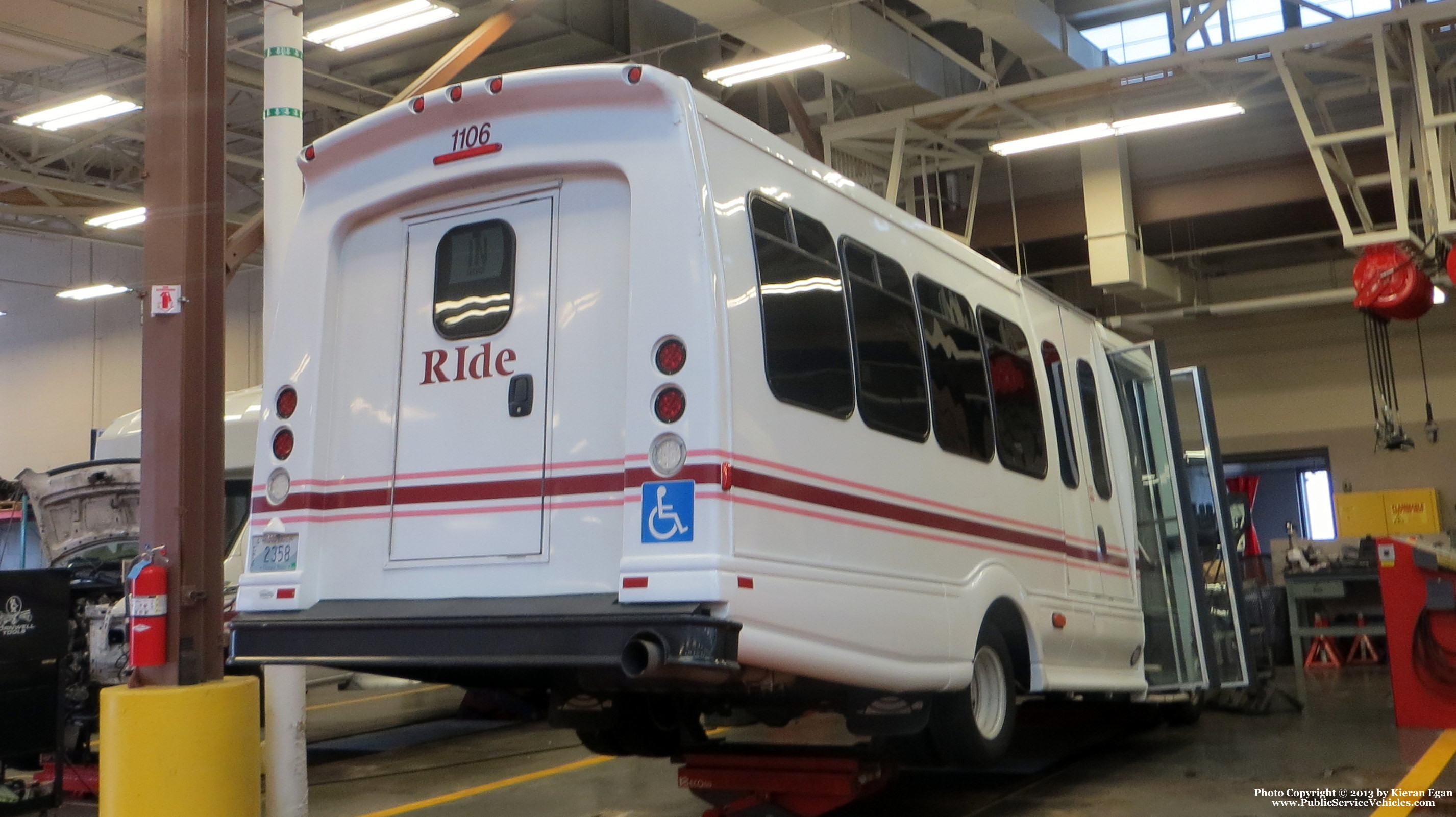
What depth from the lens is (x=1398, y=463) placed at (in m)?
18.3

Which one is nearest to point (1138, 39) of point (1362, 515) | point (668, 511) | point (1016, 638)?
point (1362, 515)

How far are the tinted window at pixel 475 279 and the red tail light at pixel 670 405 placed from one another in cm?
87

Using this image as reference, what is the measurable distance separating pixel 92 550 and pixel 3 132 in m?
10.1

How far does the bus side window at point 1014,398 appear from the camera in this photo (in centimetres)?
668

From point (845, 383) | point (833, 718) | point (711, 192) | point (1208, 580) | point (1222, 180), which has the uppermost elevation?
point (1222, 180)

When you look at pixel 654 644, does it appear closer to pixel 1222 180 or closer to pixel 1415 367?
pixel 1222 180

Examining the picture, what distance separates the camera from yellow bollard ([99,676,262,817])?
5641 millimetres

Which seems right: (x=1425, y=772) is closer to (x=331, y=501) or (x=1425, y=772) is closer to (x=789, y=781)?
(x=789, y=781)

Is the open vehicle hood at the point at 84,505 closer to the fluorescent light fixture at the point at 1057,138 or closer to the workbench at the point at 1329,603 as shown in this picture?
the fluorescent light fixture at the point at 1057,138

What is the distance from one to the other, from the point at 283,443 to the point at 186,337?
1.18 meters

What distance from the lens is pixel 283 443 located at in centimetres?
544

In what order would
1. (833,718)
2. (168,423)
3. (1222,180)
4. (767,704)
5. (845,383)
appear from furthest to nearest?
1. (1222,180)
2. (833,718)
3. (168,423)
4. (767,704)
5. (845,383)

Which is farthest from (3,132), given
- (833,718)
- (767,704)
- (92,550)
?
(767,704)

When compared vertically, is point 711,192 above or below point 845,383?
above
